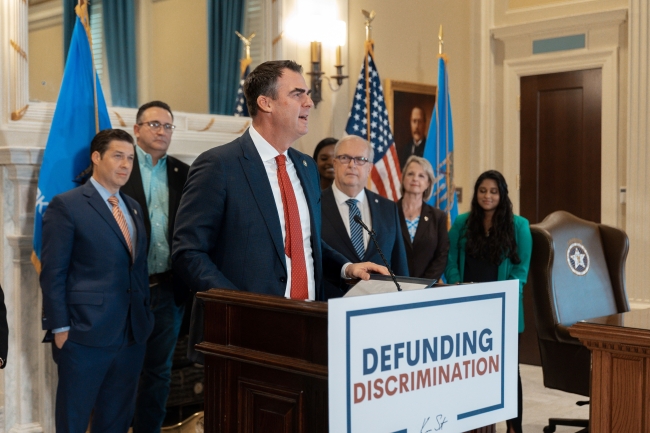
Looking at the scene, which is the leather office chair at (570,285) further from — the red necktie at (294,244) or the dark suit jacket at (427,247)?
the red necktie at (294,244)

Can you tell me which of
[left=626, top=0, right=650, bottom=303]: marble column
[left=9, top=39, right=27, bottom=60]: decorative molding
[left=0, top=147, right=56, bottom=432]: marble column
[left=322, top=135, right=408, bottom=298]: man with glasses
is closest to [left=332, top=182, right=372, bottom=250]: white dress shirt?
[left=322, top=135, right=408, bottom=298]: man with glasses

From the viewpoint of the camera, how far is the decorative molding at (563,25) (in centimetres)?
620

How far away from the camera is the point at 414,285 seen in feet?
5.85

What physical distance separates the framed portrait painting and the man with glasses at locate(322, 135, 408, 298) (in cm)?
258

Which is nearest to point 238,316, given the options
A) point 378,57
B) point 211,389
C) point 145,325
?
point 211,389

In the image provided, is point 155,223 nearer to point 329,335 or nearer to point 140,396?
point 140,396

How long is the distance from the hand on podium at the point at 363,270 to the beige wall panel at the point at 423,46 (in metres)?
3.69

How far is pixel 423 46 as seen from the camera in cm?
630

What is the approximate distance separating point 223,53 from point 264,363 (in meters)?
3.49

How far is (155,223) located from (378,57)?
9.31 feet

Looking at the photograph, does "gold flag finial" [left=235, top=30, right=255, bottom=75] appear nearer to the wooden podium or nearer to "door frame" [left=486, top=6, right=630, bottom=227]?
"door frame" [left=486, top=6, right=630, bottom=227]

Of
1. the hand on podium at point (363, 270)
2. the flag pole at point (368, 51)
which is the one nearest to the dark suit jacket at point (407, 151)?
the flag pole at point (368, 51)

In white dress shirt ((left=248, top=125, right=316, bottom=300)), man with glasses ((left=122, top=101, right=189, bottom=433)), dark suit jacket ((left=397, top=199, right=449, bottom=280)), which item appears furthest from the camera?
dark suit jacket ((left=397, top=199, right=449, bottom=280))

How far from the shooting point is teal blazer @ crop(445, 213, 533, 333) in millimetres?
3828
